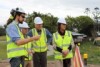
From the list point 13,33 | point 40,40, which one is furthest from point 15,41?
point 40,40

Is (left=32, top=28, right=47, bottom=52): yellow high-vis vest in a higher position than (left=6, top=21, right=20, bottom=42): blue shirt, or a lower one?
lower

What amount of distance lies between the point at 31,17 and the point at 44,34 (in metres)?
22.2

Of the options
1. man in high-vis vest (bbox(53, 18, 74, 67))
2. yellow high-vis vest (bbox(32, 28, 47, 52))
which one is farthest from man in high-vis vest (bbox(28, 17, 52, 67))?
man in high-vis vest (bbox(53, 18, 74, 67))

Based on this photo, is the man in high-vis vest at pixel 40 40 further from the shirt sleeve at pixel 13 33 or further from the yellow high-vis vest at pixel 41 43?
the shirt sleeve at pixel 13 33

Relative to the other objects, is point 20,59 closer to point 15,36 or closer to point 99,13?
point 15,36

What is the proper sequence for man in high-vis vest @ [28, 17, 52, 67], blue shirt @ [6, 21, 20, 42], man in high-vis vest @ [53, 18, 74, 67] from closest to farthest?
blue shirt @ [6, 21, 20, 42], man in high-vis vest @ [53, 18, 74, 67], man in high-vis vest @ [28, 17, 52, 67]

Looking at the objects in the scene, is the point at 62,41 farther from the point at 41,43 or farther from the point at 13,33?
the point at 13,33

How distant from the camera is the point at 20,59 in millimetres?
7812

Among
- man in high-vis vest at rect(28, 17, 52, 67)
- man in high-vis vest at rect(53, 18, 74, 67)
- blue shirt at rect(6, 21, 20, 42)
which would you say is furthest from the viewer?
man in high-vis vest at rect(28, 17, 52, 67)

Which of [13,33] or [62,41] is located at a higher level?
[13,33]

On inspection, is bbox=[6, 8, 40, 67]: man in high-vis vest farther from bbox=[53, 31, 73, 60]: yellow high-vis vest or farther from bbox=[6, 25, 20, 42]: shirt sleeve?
bbox=[53, 31, 73, 60]: yellow high-vis vest

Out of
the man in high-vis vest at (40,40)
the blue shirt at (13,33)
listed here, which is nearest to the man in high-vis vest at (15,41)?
the blue shirt at (13,33)

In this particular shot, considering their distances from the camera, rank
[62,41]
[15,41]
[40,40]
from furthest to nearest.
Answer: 1. [40,40]
2. [62,41]
3. [15,41]

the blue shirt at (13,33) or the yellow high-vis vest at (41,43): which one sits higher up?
Answer: the blue shirt at (13,33)
